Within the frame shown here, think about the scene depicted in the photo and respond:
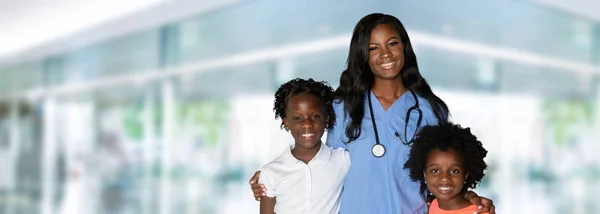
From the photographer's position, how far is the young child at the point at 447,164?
6.09 feet

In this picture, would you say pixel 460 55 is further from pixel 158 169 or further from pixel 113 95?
pixel 113 95

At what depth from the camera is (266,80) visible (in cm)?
626

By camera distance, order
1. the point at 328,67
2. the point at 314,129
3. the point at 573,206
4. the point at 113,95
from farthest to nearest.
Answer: the point at 113,95 < the point at 573,206 < the point at 328,67 < the point at 314,129

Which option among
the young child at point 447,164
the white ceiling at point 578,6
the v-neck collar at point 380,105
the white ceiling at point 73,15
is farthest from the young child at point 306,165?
the white ceiling at point 578,6

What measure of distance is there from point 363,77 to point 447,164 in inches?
13.8

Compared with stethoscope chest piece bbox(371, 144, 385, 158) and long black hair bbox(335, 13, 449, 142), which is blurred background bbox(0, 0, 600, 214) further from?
stethoscope chest piece bbox(371, 144, 385, 158)

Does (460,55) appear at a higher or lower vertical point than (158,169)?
higher

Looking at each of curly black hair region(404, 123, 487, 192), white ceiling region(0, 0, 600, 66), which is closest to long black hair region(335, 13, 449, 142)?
curly black hair region(404, 123, 487, 192)

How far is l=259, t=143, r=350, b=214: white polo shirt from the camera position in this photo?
6.38ft

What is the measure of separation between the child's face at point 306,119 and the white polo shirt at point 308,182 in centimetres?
6

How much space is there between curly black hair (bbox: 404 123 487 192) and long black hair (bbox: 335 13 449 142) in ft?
0.35

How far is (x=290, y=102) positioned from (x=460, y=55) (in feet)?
15.0

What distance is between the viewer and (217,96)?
643cm

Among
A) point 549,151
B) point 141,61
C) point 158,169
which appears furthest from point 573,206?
point 141,61
